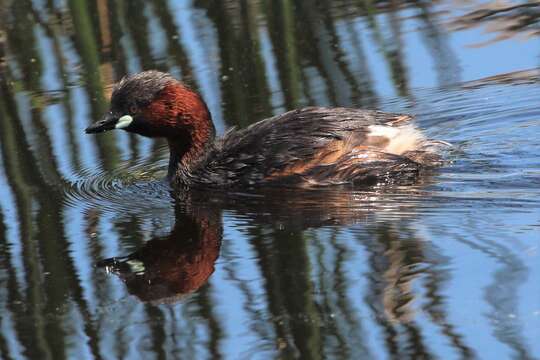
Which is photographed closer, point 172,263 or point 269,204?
point 172,263

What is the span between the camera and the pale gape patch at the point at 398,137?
736 cm

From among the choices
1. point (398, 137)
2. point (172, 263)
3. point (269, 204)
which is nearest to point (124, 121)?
point (269, 204)

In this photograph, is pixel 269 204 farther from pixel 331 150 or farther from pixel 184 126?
pixel 184 126

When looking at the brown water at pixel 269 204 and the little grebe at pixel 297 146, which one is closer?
the brown water at pixel 269 204

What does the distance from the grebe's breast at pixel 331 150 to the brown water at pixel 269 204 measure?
0.14 m

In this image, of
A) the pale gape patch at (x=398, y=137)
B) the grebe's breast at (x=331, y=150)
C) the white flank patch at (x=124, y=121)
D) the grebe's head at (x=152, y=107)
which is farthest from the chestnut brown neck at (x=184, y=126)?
the pale gape patch at (x=398, y=137)

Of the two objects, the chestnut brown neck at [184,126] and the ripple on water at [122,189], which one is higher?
the chestnut brown neck at [184,126]

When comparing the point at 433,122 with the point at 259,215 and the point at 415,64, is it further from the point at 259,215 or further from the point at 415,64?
the point at 259,215

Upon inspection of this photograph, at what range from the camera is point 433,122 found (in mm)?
8312

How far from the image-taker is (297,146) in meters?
7.32

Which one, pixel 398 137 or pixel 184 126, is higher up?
pixel 184 126

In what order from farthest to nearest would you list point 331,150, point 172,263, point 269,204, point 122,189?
point 122,189
point 331,150
point 269,204
point 172,263

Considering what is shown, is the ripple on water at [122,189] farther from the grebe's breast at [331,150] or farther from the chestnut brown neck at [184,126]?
the grebe's breast at [331,150]

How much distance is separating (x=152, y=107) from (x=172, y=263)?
1927mm
